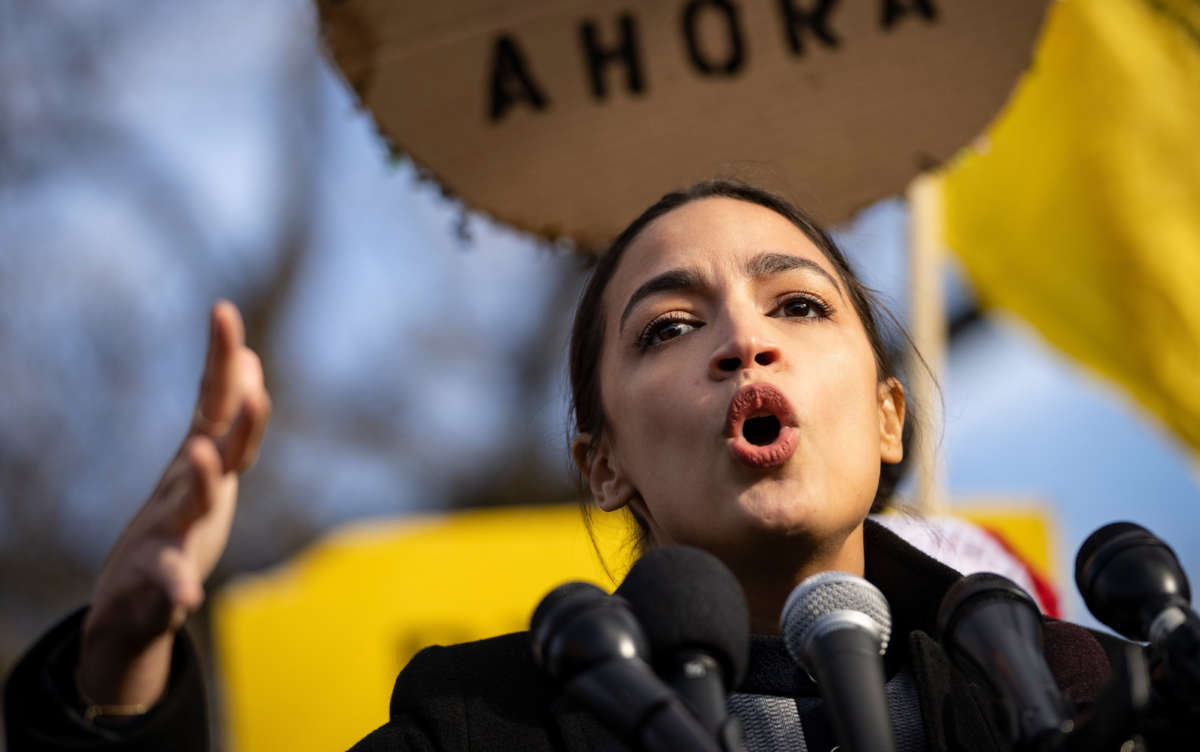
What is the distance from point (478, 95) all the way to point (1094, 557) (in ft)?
6.10

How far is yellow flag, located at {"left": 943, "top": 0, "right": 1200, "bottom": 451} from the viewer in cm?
418

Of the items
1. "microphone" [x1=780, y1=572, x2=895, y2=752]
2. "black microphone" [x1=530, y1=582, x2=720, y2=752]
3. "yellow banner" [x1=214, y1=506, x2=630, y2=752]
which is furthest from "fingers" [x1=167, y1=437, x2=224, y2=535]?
"yellow banner" [x1=214, y1=506, x2=630, y2=752]

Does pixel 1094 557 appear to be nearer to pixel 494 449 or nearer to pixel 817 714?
pixel 817 714

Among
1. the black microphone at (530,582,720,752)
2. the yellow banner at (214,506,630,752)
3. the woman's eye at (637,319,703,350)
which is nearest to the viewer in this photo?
the black microphone at (530,582,720,752)

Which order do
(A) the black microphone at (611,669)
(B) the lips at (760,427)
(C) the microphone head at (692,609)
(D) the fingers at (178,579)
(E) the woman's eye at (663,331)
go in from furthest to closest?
(E) the woman's eye at (663,331) → (B) the lips at (760,427) → (D) the fingers at (178,579) → (C) the microphone head at (692,609) → (A) the black microphone at (611,669)

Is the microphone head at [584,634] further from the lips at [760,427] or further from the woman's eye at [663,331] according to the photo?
the woman's eye at [663,331]

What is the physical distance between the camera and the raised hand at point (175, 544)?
54.8 inches

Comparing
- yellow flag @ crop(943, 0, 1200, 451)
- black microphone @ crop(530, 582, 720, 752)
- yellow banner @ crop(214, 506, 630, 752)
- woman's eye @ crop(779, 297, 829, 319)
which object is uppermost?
woman's eye @ crop(779, 297, 829, 319)

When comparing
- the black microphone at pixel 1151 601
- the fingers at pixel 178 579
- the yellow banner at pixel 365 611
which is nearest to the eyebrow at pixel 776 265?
the black microphone at pixel 1151 601

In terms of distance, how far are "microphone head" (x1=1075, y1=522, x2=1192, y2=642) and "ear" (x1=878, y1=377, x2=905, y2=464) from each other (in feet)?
2.62

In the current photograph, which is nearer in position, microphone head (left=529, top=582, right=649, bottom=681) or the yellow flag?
microphone head (left=529, top=582, right=649, bottom=681)

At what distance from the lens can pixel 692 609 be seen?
1.27m

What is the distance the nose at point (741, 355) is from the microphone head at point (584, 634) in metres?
0.60

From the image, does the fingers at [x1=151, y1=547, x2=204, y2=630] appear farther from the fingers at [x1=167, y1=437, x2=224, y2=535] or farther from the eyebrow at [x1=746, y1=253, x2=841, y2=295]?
the eyebrow at [x1=746, y1=253, x2=841, y2=295]
